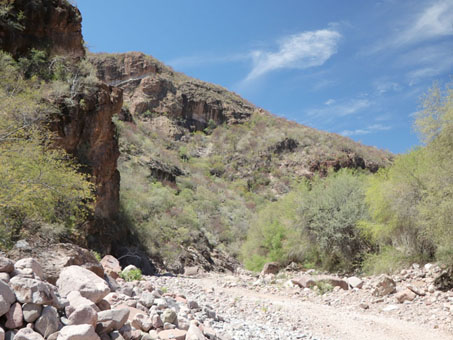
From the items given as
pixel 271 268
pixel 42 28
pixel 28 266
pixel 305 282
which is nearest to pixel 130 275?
pixel 28 266

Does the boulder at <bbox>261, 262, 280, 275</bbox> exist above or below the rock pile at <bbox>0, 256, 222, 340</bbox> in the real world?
below

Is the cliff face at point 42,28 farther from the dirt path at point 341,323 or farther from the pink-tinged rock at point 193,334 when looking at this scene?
the pink-tinged rock at point 193,334

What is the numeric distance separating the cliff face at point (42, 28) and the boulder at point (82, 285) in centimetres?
1476

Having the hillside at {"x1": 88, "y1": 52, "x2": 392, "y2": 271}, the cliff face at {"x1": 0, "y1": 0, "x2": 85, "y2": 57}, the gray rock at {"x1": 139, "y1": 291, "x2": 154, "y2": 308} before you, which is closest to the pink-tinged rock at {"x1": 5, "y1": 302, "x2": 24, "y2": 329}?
the gray rock at {"x1": 139, "y1": 291, "x2": 154, "y2": 308}

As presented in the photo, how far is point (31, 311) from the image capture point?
2980 mm

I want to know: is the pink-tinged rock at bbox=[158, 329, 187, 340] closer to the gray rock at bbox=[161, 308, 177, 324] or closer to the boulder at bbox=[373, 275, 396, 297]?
the gray rock at bbox=[161, 308, 177, 324]

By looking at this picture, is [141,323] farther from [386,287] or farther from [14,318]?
[386,287]

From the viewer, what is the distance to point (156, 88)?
6100 cm

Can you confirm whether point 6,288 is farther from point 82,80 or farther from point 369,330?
point 82,80

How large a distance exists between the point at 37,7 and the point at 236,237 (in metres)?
23.1

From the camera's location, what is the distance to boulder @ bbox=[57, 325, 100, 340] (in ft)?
9.25

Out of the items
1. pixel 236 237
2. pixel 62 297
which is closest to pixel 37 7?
pixel 62 297

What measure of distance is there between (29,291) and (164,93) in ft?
201

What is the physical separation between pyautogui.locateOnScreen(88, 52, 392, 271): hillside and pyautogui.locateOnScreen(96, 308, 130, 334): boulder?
16422 mm
